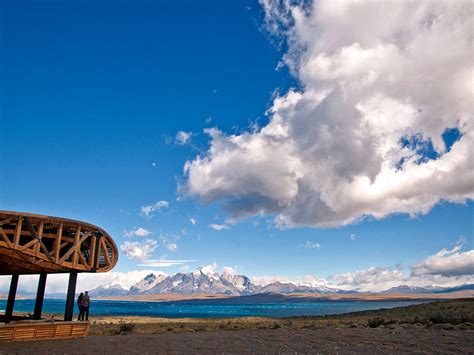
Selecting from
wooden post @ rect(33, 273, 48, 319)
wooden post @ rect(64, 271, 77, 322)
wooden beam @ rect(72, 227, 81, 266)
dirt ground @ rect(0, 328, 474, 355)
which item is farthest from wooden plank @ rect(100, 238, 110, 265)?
wooden post @ rect(33, 273, 48, 319)

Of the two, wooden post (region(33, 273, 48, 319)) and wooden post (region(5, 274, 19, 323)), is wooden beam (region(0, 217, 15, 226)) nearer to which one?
wooden post (region(33, 273, 48, 319))

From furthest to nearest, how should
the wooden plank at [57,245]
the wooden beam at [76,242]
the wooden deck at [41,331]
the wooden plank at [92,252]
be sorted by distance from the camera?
the wooden plank at [92,252] → the wooden beam at [76,242] → the wooden plank at [57,245] → the wooden deck at [41,331]

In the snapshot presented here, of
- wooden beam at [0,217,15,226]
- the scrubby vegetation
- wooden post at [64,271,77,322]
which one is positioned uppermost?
wooden beam at [0,217,15,226]

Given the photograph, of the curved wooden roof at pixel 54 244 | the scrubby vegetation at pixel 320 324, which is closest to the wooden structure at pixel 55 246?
the curved wooden roof at pixel 54 244

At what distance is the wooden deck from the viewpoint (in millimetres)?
20922

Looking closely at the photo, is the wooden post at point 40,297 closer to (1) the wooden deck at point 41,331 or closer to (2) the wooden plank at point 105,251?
(1) the wooden deck at point 41,331

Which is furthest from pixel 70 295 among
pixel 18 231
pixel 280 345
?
pixel 280 345

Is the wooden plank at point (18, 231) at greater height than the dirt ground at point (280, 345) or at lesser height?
greater

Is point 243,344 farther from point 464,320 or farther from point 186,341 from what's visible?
point 464,320

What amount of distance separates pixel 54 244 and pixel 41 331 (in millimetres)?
5048

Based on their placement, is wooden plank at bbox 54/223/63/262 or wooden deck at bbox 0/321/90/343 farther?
wooden plank at bbox 54/223/63/262

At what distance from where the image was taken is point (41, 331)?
2219cm

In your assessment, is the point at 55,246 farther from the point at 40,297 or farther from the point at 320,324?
the point at 320,324

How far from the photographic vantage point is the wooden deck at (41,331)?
68.6 feet
